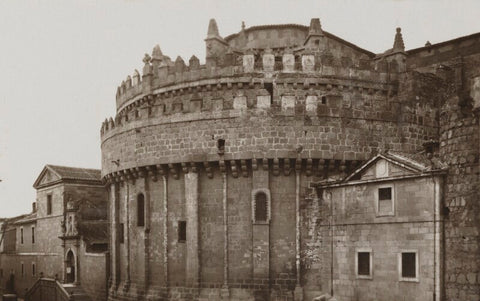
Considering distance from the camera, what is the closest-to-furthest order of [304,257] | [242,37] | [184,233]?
1. [304,257]
2. [184,233]
3. [242,37]

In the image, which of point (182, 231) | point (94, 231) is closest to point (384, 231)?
point (182, 231)

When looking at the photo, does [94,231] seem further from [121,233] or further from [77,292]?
[121,233]

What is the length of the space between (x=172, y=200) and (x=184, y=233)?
1.65m

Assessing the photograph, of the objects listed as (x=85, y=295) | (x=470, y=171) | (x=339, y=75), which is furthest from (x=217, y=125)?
(x=85, y=295)

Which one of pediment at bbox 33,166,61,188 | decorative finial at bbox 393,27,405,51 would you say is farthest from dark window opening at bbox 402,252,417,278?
pediment at bbox 33,166,61,188

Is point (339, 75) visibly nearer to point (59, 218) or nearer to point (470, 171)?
point (470, 171)

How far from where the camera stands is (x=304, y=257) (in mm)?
25266

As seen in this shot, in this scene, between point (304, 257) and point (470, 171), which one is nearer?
point (470, 171)

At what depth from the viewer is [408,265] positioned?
20750 millimetres

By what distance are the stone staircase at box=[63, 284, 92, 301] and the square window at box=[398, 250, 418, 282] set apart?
2047 centimetres

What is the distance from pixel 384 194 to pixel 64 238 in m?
24.7

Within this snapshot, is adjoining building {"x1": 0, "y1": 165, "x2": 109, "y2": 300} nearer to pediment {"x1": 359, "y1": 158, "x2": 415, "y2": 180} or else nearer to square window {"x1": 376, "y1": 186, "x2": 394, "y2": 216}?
pediment {"x1": 359, "y1": 158, "x2": 415, "y2": 180}

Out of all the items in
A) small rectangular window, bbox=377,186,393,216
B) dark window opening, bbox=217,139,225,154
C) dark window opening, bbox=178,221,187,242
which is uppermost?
dark window opening, bbox=217,139,225,154

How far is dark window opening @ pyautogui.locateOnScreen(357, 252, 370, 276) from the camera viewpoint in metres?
22.2
